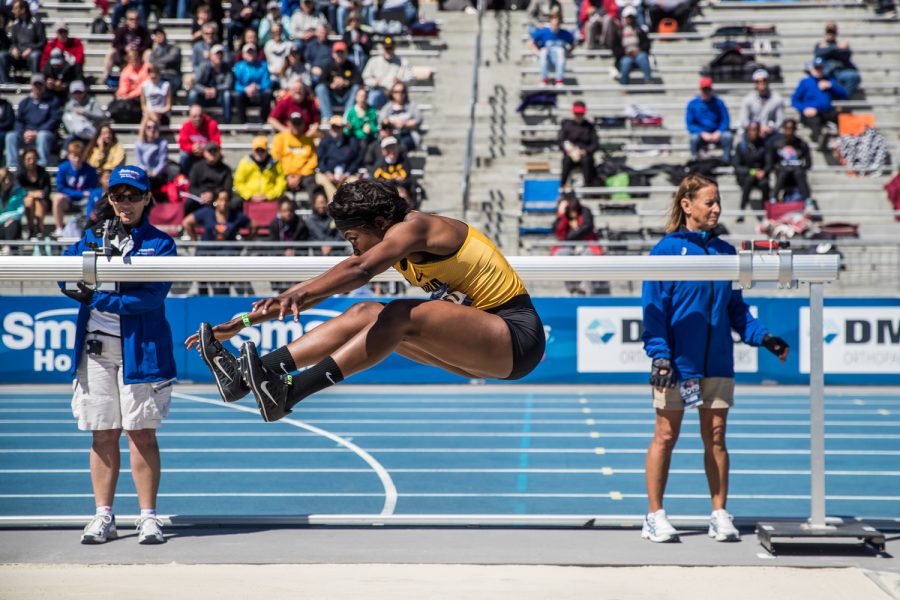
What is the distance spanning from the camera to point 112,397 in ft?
19.3

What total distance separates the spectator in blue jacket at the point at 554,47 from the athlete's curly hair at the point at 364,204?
15097 millimetres

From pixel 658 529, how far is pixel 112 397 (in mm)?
3115

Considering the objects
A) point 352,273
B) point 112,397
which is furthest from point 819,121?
point 352,273

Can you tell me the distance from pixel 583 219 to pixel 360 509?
27.7 feet

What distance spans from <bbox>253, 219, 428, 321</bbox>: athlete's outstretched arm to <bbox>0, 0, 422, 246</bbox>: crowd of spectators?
1013 centimetres

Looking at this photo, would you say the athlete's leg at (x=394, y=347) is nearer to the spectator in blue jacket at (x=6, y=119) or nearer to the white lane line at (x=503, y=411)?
the white lane line at (x=503, y=411)

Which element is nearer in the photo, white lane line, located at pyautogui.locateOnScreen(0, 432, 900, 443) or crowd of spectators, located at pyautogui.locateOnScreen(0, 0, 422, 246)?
white lane line, located at pyautogui.locateOnScreen(0, 432, 900, 443)

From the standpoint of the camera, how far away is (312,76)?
59.6 ft

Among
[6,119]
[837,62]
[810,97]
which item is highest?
[837,62]

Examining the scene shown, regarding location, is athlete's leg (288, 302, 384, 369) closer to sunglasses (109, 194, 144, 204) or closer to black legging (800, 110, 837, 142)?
sunglasses (109, 194, 144, 204)

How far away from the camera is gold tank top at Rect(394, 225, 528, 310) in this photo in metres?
4.75

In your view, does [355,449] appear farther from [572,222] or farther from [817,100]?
[817,100]

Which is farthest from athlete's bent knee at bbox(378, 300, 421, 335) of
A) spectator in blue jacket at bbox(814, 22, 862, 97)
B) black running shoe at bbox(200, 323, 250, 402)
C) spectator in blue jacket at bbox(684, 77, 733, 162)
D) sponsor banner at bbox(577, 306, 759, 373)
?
spectator in blue jacket at bbox(814, 22, 862, 97)

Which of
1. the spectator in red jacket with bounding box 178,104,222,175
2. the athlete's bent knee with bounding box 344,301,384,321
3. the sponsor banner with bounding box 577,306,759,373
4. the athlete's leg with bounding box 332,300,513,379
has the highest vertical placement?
the spectator in red jacket with bounding box 178,104,222,175
